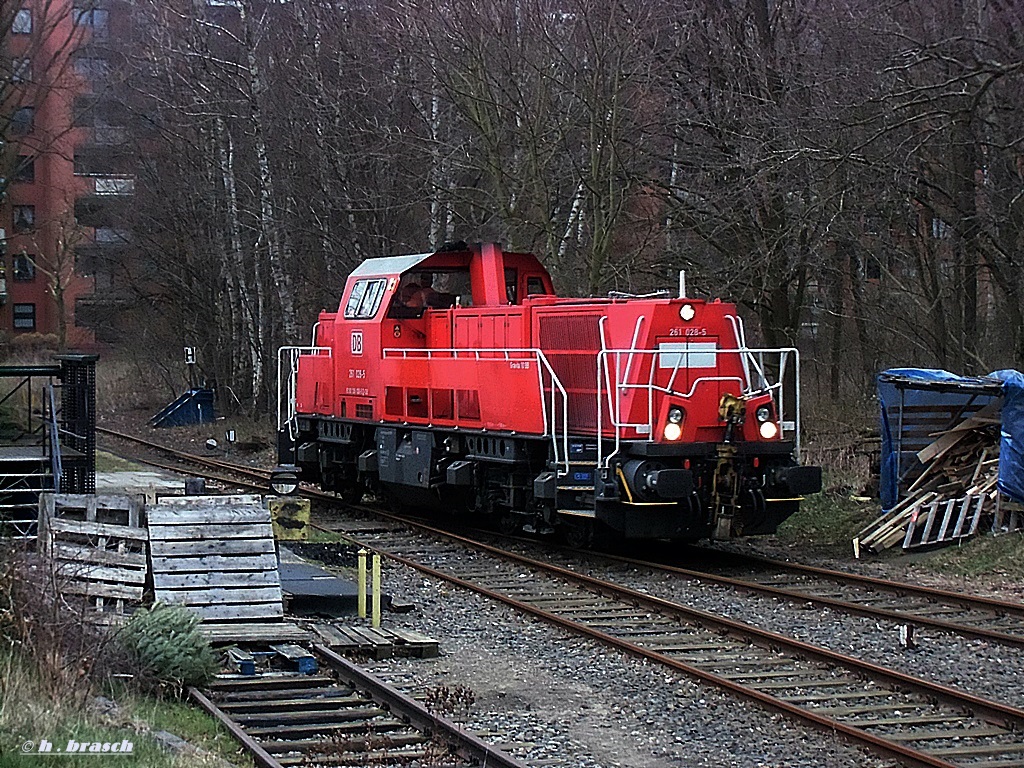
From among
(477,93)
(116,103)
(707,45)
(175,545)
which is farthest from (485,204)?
(116,103)

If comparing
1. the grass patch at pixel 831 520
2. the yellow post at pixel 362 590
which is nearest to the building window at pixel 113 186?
the grass patch at pixel 831 520

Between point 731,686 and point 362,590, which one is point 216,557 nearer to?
point 362,590

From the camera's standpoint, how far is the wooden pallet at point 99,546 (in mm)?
10383

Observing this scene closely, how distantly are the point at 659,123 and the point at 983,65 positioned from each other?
5792 mm

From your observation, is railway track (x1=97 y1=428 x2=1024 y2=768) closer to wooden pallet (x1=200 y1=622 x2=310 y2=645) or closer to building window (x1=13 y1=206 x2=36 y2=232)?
wooden pallet (x1=200 y1=622 x2=310 y2=645)

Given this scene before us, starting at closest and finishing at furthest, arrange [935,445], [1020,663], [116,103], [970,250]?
[1020,663], [935,445], [970,250], [116,103]

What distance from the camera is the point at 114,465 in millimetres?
25781

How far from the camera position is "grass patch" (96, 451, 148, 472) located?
81.5 ft

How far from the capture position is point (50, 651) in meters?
8.03

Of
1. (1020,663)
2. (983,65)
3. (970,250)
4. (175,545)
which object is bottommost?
(1020,663)

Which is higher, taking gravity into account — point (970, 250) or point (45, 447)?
point (970, 250)

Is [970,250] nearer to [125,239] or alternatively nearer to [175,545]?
[175,545]

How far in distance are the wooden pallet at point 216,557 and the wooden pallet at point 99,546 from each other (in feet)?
0.50

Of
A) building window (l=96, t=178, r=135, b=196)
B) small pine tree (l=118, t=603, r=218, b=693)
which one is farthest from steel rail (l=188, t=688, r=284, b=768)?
building window (l=96, t=178, r=135, b=196)
